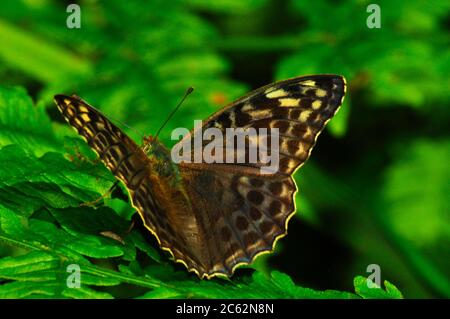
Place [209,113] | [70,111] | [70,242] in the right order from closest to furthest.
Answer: [70,242] < [70,111] < [209,113]

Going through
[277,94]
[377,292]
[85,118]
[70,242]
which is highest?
[277,94]

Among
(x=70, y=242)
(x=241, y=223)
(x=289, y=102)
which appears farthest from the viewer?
(x=289, y=102)

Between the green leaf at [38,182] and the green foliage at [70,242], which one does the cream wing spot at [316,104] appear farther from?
the green leaf at [38,182]

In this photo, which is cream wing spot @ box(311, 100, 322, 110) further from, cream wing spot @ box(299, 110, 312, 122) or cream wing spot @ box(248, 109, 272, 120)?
cream wing spot @ box(248, 109, 272, 120)

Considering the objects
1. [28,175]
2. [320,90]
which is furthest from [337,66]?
[28,175]

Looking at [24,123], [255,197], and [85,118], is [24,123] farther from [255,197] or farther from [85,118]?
[255,197]

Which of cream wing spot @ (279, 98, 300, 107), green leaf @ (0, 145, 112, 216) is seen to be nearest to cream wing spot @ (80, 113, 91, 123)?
green leaf @ (0, 145, 112, 216)

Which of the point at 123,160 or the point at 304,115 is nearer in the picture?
the point at 123,160

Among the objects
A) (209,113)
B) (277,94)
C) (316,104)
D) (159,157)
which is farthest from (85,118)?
(209,113)
